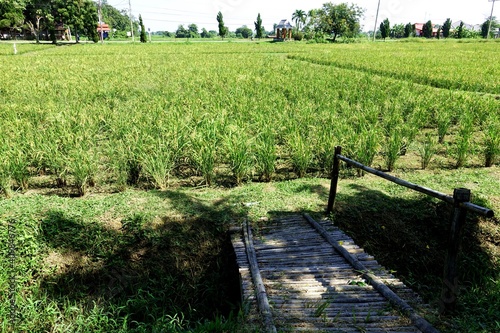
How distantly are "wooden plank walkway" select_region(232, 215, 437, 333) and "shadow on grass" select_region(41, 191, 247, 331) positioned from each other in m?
0.41

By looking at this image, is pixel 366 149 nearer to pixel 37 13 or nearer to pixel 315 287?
pixel 315 287

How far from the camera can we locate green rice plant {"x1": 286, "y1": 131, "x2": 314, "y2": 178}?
4910mm

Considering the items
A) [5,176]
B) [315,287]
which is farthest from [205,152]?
[315,287]

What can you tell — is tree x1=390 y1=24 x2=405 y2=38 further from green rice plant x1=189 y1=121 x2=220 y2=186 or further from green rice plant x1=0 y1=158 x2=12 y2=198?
green rice plant x1=0 y1=158 x2=12 y2=198

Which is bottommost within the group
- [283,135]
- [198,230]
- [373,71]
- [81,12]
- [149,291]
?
[149,291]

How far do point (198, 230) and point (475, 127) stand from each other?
624cm

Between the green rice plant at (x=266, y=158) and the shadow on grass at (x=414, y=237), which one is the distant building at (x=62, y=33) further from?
the shadow on grass at (x=414, y=237)

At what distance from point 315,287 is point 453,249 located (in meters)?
1.03

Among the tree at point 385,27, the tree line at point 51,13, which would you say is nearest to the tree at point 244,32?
the tree at point 385,27

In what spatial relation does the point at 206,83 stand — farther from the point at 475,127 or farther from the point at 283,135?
the point at 475,127

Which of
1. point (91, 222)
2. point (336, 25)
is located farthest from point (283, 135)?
point (336, 25)

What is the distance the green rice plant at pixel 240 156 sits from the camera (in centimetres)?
463

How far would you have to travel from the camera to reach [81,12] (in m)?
37.8

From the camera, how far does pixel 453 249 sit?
228 centimetres
